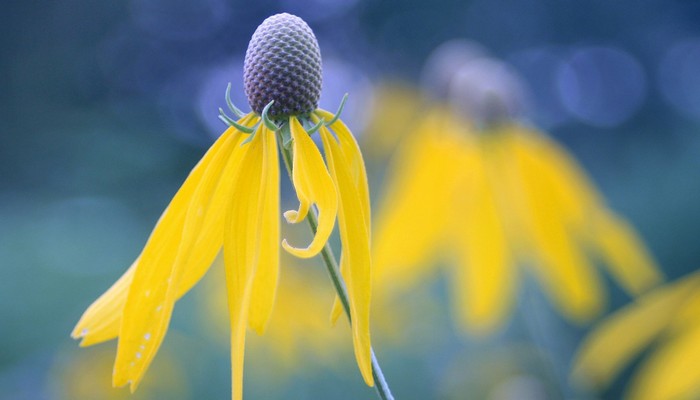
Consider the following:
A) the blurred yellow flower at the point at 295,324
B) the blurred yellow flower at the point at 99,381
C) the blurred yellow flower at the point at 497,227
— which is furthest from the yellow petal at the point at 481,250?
the blurred yellow flower at the point at 99,381

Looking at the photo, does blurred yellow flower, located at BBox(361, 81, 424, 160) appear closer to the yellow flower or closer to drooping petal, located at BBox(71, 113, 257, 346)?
the yellow flower

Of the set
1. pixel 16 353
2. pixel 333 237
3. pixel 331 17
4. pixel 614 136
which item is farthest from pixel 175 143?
pixel 333 237

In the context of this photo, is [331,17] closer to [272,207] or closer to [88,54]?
[88,54]

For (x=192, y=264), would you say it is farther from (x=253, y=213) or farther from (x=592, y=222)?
(x=592, y=222)

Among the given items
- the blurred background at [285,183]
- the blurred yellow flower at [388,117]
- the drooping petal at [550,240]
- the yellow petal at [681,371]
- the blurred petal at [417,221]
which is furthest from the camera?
the blurred yellow flower at [388,117]

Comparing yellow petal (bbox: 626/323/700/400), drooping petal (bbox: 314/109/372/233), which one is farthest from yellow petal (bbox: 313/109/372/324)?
yellow petal (bbox: 626/323/700/400)

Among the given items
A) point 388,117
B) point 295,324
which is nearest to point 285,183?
point 388,117

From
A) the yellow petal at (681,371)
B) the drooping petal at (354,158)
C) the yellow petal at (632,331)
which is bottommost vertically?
the yellow petal at (681,371)

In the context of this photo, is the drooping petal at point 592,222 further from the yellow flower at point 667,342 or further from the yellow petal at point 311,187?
the yellow petal at point 311,187
